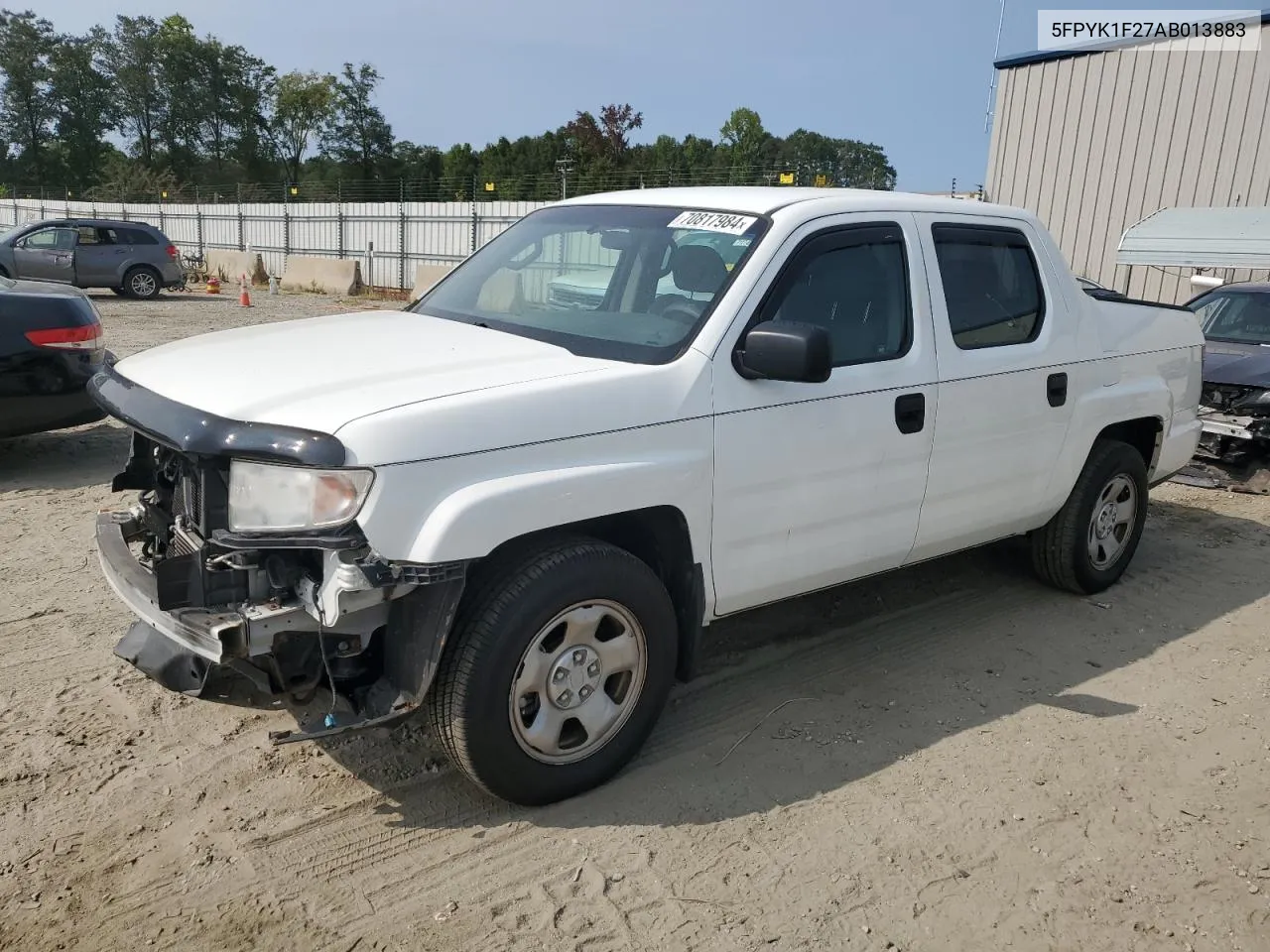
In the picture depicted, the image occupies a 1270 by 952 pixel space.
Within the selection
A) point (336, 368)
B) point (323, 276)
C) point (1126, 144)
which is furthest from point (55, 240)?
point (336, 368)

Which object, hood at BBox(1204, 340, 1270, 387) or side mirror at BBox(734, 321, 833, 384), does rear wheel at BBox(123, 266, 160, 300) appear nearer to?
hood at BBox(1204, 340, 1270, 387)

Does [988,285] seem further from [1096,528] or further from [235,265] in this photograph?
[235,265]

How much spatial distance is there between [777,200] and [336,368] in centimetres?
176

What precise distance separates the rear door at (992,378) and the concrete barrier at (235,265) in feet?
85.2

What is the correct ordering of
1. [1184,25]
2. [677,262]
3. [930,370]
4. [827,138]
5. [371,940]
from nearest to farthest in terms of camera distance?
1. [371,940]
2. [677,262]
3. [930,370]
4. [1184,25]
5. [827,138]

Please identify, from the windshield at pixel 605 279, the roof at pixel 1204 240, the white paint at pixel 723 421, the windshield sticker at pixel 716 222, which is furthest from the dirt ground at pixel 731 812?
the roof at pixel 1204 240

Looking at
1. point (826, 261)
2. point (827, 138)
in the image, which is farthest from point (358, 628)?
point (827, 138)

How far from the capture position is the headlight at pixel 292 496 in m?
2.71

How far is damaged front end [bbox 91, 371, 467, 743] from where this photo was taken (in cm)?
272

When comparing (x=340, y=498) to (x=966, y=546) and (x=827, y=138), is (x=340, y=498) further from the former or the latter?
(x=827, y=138)

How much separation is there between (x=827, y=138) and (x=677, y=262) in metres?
63.5

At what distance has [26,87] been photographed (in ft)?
226

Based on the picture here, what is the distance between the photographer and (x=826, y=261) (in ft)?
12.3

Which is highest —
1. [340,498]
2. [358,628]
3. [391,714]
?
[340,498]
